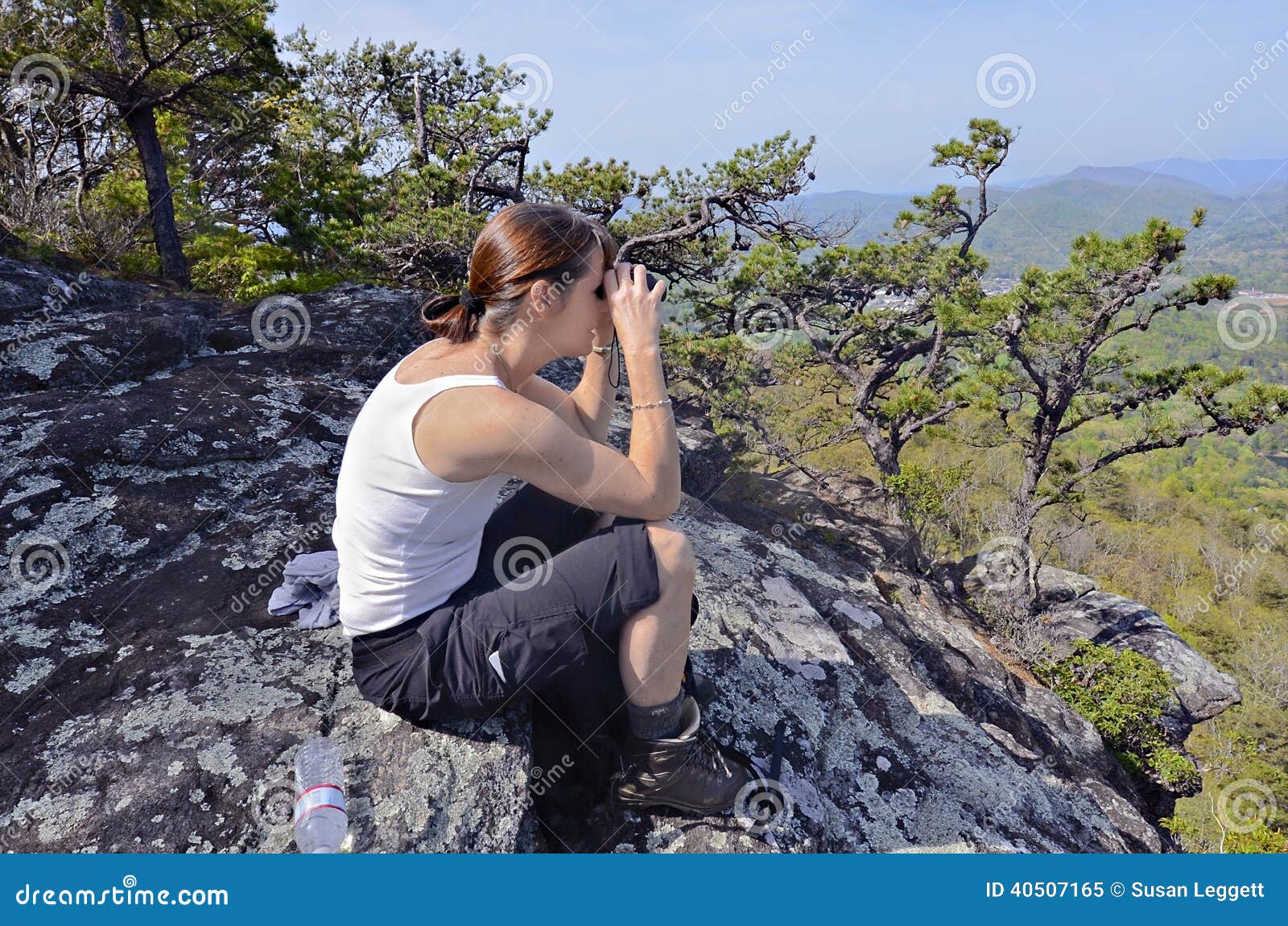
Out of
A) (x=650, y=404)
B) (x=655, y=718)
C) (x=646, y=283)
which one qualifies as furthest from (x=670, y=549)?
(x=646, y=283)

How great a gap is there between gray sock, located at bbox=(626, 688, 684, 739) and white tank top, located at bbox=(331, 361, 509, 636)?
0.68 metres

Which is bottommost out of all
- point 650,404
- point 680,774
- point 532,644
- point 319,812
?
point 680,774

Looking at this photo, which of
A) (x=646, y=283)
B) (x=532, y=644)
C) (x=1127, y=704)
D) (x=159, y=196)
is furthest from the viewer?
(x=159, y=196)

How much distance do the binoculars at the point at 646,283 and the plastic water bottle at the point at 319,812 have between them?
1619 mm

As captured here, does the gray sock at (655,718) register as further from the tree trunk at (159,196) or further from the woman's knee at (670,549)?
the tree trunk at (159,196)

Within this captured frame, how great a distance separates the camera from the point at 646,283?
2256 mm

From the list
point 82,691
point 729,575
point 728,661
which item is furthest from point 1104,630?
point 82,691

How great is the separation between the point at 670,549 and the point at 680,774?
29.0 inches

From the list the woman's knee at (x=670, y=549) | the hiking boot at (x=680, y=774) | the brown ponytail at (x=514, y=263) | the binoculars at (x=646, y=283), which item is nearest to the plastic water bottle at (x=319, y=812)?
the hiking boot at (x=680, y=774)

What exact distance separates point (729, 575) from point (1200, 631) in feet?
77.4

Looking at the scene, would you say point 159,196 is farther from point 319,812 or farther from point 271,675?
point 319,812

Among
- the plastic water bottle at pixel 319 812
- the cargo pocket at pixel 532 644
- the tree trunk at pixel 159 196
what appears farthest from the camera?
the tree trunk at pixel 159 196

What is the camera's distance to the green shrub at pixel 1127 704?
7.29 m

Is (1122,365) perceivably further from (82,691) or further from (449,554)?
(82,691)
